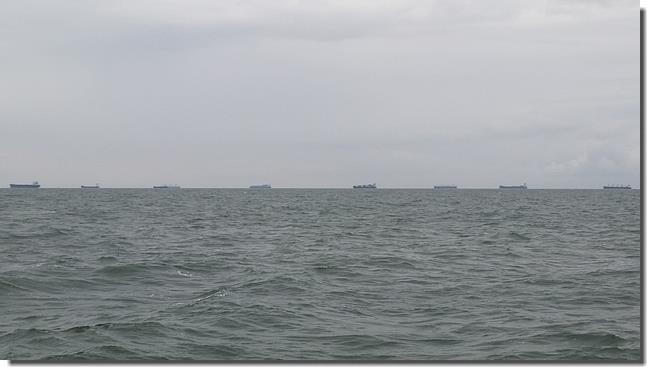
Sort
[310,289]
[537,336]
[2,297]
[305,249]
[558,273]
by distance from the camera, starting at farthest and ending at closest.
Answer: [305,249]
[558,273]
[310,289]
[2,297]
[537,336]

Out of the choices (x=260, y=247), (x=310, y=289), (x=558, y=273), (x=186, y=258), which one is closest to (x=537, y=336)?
(x=310, y=289)

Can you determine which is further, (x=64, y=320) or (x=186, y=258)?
(x=186, y=258)

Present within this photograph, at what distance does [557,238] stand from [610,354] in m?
26.1

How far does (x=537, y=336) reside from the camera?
13.0 meters

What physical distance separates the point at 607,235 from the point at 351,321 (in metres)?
29.3

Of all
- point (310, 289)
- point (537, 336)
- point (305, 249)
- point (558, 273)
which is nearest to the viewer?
point (537, 336)

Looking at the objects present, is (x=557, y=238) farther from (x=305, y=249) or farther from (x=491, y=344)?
(x=491, y=344)

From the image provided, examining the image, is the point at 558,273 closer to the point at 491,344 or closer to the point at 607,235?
the point at 491,344

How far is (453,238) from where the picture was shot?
37031 mm

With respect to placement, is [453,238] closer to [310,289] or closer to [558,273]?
[558,273]

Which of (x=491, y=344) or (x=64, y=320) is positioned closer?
(x=491, y=344)

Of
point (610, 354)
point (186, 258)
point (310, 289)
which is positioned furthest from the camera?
point (186, 258)

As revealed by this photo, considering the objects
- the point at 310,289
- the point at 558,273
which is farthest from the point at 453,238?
the point at 310,289

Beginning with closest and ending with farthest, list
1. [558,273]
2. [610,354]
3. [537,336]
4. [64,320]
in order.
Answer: [610,354]
[537,336]
[64,320]
[558,273]
